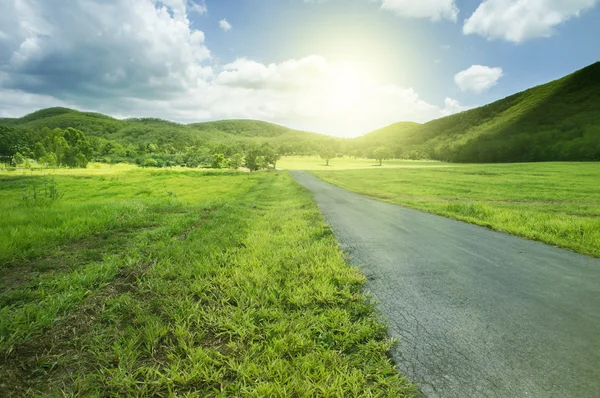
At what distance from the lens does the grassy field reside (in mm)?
2854

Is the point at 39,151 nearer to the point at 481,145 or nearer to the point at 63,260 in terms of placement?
the point at 63,260

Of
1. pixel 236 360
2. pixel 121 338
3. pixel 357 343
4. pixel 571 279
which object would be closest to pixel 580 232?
pixel 571 279

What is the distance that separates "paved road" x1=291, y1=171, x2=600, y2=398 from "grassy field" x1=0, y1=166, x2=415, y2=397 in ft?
1.61

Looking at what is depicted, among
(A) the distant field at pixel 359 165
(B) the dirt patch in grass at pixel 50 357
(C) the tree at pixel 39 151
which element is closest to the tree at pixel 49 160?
(C) the tree at pixel 39 151

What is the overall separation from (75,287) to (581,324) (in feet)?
26.6

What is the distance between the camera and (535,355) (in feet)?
11.1

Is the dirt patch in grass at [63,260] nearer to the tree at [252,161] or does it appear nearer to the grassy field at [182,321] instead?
the grassy field at [182,321]

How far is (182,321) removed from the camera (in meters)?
3.91

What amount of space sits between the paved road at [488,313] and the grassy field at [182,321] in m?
0.49

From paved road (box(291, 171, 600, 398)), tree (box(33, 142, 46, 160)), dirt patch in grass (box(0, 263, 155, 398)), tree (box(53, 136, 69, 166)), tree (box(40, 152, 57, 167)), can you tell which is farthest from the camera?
tree (box(33, 142, 46, 160))

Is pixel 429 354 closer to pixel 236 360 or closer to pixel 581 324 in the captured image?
Result: pixel 236 360

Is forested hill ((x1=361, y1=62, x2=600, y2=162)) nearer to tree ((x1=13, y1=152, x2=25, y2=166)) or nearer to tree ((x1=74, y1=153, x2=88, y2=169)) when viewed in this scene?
tree ((x1=74, y1=153, x2=88, y2=169))

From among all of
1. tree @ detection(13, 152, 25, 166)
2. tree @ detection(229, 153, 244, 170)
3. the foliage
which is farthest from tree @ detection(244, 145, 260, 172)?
tree @ detection(13, 152, 25, 166)

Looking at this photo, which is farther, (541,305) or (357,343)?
(541,305)
